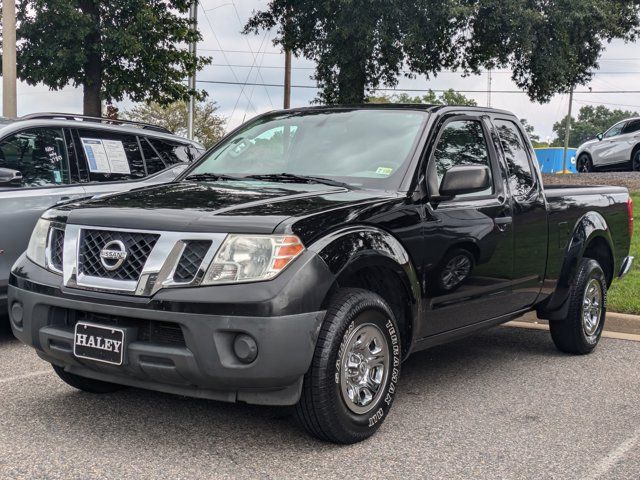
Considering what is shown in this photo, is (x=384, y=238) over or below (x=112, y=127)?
below

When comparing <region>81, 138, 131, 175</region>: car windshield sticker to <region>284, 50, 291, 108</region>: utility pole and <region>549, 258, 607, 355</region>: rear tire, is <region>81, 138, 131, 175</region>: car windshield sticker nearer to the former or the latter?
<region>549, 258, 607, 355</region>: rear tire

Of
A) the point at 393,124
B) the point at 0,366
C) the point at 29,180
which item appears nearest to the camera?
the point at 393,124

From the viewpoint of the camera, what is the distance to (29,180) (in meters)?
6.42

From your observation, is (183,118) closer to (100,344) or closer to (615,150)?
(615,150)

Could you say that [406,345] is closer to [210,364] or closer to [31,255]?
[210,364]

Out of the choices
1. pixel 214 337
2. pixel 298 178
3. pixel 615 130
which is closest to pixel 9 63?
pixel 298 178

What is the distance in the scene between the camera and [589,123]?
13700 cm

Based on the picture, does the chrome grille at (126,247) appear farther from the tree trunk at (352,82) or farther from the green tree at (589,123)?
the green tree at (589,123)

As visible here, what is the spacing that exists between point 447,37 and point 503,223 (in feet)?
61.0

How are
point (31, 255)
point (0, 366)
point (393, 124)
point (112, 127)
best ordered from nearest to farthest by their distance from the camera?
1. point (31, 255)
2. point (393, 124)
3. point (0, 366)
4. point (112, 127)

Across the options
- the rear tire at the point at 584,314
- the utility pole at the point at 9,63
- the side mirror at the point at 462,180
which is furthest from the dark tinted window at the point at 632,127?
the side mirror at the point at 462,180

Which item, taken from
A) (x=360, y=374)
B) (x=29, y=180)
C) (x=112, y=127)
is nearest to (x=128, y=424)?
(x=360, y=374)

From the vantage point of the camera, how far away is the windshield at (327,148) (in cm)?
468

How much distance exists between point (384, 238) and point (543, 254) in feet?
6.52
